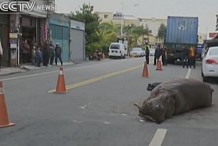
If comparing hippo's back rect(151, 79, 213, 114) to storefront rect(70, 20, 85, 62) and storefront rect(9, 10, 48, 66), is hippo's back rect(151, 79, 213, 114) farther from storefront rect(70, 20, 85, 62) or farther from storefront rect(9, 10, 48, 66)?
storefront rect(70, 20, 85, 62)

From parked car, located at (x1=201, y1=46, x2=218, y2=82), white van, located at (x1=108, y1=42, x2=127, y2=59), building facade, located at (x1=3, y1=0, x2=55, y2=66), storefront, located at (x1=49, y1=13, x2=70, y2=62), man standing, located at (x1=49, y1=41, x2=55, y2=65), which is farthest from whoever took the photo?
white van, located at (x1=108, y1=42, x2=127, y2=59)

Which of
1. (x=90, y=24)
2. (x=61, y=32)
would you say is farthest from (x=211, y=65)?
(x=90, y=24)

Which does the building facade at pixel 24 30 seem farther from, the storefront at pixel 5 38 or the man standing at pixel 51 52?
the man standing at pixel 51 52

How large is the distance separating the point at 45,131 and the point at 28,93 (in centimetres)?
583

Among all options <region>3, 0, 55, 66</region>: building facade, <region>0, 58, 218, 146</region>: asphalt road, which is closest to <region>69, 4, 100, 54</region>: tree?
<region>3, 0, 55, 66</region>: building facade

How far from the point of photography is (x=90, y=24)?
52438 mm

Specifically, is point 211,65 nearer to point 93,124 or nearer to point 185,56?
point 93,124

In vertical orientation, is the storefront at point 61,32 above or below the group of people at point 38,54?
above

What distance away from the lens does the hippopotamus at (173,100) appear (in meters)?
9.47

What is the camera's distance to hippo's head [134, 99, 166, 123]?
9.35m

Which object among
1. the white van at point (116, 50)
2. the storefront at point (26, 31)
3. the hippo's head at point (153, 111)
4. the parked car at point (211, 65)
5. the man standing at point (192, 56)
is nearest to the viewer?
the hippo's head at point (153, 111)

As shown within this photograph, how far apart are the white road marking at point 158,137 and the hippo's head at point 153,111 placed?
771mm

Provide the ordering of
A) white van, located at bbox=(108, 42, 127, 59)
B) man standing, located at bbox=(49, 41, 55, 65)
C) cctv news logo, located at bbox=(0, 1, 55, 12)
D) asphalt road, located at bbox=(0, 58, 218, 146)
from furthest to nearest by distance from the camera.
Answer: white van, located at bbox=(108, 42, 127, 59)
man standing, located at bbox=(49, 41, 55, 65)
cctv news logo, located at bbox=(0, 1, 55, 12)
asphalt road, located at bbox=(0, 58, 218, 146)

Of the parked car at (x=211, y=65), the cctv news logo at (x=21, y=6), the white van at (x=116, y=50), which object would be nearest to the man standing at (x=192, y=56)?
the cctv news logo at (x=21, y=6)
